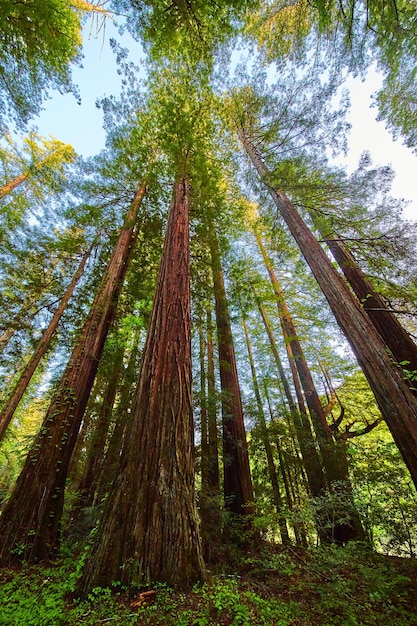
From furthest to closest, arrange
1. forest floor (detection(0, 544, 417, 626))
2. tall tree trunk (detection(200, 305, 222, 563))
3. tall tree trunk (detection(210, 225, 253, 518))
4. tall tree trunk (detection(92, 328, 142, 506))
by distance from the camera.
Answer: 1. tall tree trunk (detection(210, 225, 253, 518))
2. tall tree trunk (detection(92, 328, 142, 506))
3. tall tree trunk (detection(200, 305, 222, 563))
4. forest floor (detection(0, 544, 417, 626))

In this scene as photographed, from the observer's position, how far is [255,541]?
4.39 m

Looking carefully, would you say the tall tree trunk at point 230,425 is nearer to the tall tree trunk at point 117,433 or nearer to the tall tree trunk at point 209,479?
the tall tree trunk at point 209,479

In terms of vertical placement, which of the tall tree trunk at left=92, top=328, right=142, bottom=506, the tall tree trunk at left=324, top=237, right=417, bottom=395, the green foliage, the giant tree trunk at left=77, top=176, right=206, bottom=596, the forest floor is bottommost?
the forest floor

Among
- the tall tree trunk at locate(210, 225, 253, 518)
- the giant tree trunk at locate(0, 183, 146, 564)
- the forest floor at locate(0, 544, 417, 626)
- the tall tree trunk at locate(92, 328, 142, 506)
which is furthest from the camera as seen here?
the tall tree trunk at locate(210, 225, 253, 518)

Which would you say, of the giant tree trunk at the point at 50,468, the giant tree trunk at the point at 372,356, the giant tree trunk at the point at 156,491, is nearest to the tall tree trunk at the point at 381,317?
the giant tree trunk at the point at 372,356

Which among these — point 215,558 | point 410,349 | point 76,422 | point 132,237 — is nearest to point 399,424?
point 410,349

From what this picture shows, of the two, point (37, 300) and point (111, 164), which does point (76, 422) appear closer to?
point (37, 300)

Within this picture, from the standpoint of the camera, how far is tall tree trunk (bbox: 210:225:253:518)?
4.89 m

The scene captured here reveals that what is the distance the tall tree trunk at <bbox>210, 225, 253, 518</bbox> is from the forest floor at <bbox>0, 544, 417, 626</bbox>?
146 centimetres

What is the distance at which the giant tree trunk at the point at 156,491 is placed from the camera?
5.86ft

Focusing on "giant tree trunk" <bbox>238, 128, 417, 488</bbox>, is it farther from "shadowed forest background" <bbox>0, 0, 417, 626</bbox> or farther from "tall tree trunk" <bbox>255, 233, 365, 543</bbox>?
"tall tree trunk" <bbox>255, 233, 365, 543</bbox>

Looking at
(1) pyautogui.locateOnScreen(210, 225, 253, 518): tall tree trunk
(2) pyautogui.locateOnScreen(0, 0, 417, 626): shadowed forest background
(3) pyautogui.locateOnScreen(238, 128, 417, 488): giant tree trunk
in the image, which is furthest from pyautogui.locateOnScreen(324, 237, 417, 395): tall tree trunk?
(1) pyautogui.locateOnScreen(210, 225, 253, 518): tall tree trunk

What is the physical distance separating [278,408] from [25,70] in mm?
10664

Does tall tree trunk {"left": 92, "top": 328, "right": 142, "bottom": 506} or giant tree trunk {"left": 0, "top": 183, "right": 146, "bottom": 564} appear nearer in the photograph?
giant tree trunk {"left": 0, "top": 183, "right": 146, "bottom": 564}
